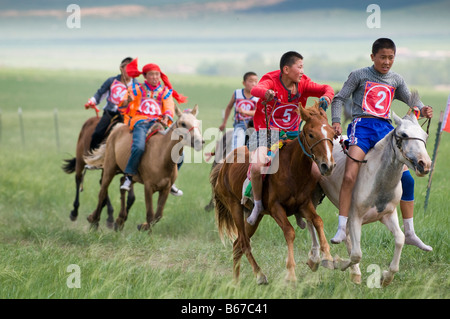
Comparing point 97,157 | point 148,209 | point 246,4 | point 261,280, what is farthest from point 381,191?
point 246,4

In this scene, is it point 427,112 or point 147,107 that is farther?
point 147,107

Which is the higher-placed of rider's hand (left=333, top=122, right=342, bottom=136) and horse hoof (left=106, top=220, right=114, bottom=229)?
rider's hand (left=333, top=122, right=342, bottom=136)

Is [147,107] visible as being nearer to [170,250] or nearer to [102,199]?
[102,199]

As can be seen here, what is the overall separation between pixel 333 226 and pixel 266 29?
288 feet

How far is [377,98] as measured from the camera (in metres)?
6.49

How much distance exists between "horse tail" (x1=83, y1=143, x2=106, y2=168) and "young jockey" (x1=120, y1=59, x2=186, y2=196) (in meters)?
1.31

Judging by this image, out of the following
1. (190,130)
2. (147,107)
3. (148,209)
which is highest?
(147,107)

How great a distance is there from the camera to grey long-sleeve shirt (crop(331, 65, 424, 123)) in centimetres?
648

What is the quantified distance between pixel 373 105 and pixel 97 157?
21.8 feet

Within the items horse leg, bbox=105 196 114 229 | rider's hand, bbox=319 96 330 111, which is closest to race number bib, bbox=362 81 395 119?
rider's hand, bbox=319 96 330 111

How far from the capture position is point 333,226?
941cm

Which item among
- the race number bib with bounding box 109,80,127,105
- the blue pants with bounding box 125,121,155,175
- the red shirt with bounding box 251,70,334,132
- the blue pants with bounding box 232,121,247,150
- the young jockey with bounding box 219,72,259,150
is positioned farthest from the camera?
the race number bib with bounding box 109,80,127,105

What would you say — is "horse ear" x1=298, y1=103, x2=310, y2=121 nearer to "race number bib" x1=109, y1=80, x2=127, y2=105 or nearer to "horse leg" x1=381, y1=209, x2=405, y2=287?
"horse leg" x1=381, y1=209, x2=405, y2=287
